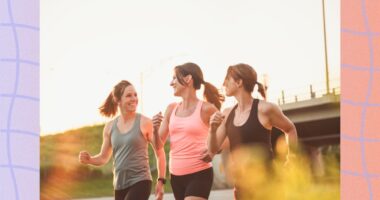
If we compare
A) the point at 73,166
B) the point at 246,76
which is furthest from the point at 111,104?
the point at 73,166

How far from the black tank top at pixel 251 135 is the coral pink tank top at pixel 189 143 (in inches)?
15.7

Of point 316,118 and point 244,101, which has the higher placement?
point 244,101

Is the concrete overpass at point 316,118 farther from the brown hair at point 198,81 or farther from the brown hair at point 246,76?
the brown hair at point 246,76

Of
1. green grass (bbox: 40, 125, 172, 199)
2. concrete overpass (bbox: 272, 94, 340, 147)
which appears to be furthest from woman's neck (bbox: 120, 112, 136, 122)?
concrete overpass (bbox: 272, 94, 340, 147)

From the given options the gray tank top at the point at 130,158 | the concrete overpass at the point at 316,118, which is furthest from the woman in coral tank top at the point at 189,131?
the concrete overpass at the point at 316,118

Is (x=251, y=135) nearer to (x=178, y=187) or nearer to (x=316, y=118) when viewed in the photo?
(x=178, y=187)

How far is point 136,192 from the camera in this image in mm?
4016

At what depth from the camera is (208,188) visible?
12.7ft

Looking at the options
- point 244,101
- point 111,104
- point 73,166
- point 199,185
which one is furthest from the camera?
point 73,166

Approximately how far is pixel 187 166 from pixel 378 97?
1418mm

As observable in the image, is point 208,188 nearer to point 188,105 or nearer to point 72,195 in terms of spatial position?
point 188,105

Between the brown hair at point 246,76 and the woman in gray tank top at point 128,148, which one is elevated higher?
the brown hair at point 246,76

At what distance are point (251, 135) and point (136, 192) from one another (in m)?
0.81

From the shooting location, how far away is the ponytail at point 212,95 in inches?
159
